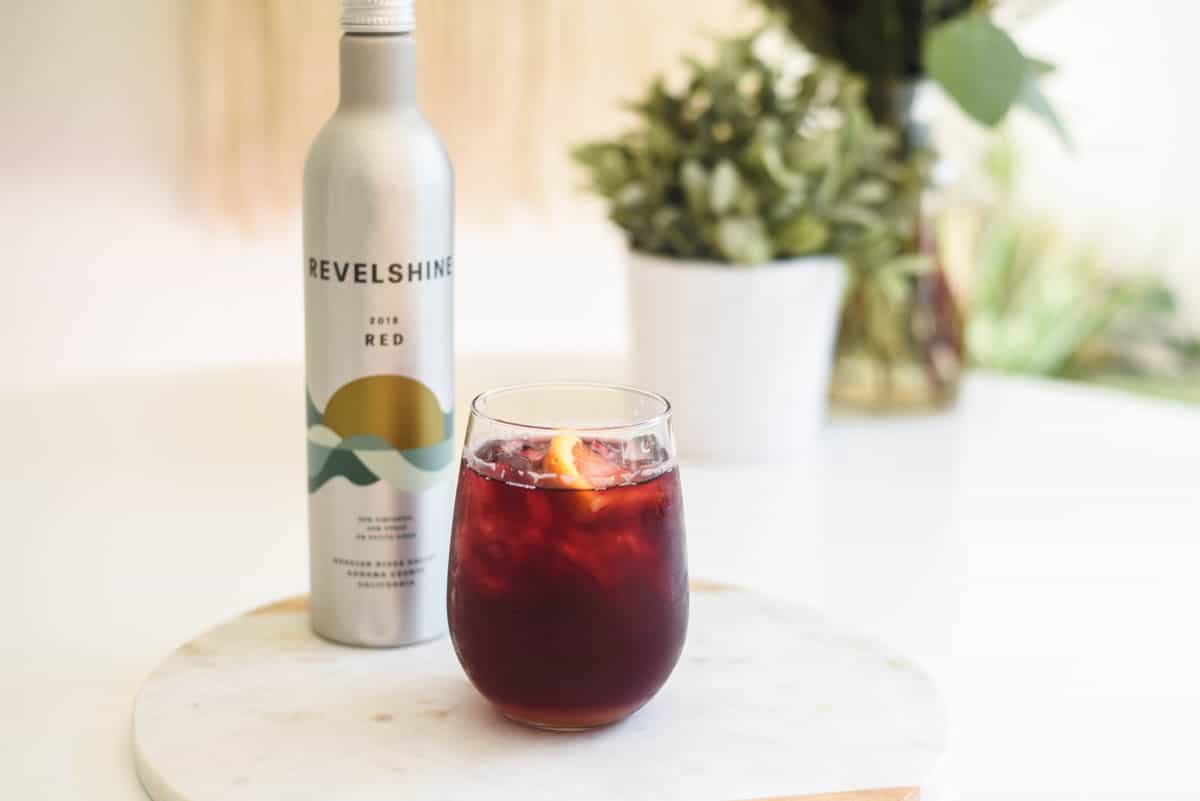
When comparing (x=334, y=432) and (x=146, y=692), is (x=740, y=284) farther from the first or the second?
(x=146, y=692)

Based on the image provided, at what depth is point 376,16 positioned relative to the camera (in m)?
0.82

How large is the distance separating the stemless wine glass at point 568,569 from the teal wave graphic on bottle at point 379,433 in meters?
0.09

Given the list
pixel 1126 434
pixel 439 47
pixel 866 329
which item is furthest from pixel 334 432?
pixel 439 47

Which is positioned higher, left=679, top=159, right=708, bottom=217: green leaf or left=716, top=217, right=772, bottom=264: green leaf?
left=679, top=159, right=708, bottom=217: green leaf

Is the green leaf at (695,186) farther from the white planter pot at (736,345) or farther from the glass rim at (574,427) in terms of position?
the glass rim at (574,427)

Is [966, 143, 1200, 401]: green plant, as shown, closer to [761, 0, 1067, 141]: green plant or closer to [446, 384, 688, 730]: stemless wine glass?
[761, 0, 1067, 141]: green plant

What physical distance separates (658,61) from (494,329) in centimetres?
49

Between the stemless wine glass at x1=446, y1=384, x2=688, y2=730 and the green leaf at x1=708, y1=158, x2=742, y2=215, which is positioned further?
the green leaf at x1=708, y1=158, x2=742, y2=215

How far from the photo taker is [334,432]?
0.86 m

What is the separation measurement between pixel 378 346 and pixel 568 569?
0.64 feet

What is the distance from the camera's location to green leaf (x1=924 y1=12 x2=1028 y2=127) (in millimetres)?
1035

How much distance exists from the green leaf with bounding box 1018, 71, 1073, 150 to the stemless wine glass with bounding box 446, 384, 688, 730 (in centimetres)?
51

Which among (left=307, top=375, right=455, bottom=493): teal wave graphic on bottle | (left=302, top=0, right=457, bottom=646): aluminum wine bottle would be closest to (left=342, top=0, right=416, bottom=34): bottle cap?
(left=302, top=0, right=457, bottom=646): aluminum wine bottle

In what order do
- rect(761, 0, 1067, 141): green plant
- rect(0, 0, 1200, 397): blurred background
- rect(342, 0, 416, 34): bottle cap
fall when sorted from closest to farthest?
rect(342, 0, 416, 34): bottle cap
rect(761, 0, 1067, 141): green plant
rect(0, 0, 1200, 397): blurred background
